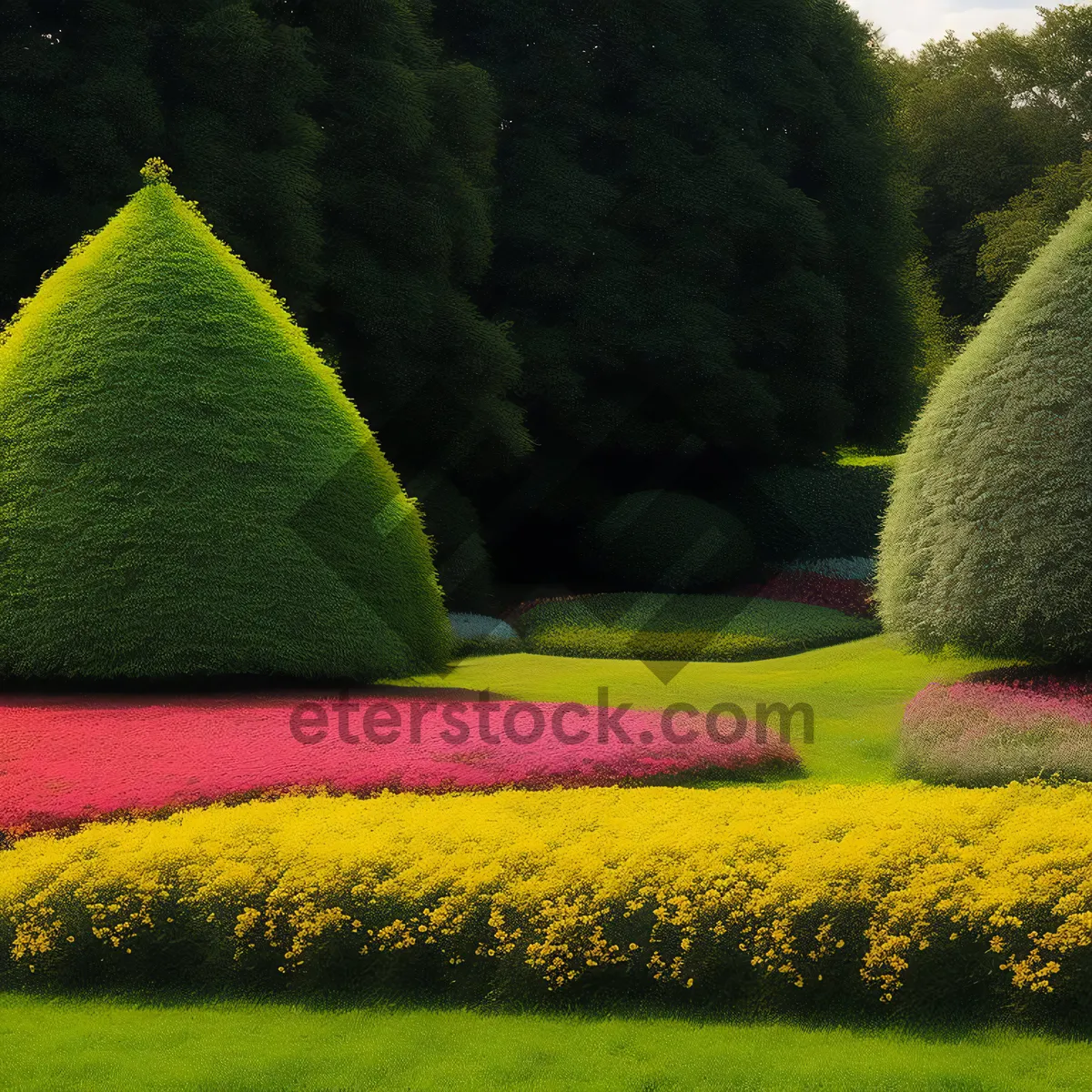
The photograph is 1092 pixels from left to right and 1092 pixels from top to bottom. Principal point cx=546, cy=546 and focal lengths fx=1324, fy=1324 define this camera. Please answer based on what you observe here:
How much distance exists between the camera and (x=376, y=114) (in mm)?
18656

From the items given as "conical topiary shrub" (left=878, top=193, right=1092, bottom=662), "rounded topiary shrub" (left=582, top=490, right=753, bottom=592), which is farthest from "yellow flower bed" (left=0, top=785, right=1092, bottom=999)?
"rounded topiary shrub" (left=582, top=490, right=753, bottom=592)

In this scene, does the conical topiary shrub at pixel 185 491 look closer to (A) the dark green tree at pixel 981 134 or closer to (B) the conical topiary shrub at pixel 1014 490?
(B) the conical topiary shrub at pixel 1014 490

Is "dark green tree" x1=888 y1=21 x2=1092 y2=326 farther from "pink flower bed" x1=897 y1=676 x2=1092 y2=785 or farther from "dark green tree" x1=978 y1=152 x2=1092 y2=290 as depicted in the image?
"pink flower bed" x1=897 y1=676 x2=1092 y2=785

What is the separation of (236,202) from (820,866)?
13.3 meters

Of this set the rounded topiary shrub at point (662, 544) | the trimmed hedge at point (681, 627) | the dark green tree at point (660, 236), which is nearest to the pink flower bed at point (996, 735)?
the trimmed hedge at point (681, 627)

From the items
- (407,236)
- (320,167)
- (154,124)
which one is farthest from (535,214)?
(154,124)

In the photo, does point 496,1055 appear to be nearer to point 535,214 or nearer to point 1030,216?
point 535,214

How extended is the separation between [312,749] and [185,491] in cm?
351

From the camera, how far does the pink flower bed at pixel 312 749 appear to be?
913cm

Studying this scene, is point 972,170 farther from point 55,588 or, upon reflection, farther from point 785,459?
point 55,588

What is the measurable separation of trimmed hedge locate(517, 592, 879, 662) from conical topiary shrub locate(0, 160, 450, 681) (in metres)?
4.79

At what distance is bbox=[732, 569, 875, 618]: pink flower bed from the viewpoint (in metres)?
22.0

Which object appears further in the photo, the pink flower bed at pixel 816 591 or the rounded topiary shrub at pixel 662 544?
the rounded topiary shrub at pixel 662 544

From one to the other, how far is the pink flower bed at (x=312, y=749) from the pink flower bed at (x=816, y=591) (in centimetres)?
1091
